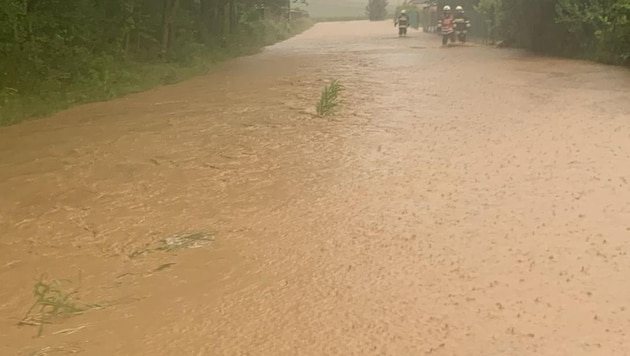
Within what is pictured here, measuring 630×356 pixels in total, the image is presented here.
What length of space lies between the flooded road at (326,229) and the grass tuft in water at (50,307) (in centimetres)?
7

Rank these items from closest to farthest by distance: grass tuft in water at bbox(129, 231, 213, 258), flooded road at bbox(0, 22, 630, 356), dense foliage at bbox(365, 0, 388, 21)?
flooded road at bbox(0, 22, 630, 356), grass tuft in water at bbox(129, 231, 213, 258), dense foliage at bbox(365, 0, 388, 21)

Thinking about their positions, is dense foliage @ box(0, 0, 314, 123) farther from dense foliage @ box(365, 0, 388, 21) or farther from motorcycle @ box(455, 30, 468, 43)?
dense foliage @ box(365, 0, 388, 21)

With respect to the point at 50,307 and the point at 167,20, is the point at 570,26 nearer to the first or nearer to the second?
the point at 167,20

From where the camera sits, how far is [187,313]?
4.39 metres

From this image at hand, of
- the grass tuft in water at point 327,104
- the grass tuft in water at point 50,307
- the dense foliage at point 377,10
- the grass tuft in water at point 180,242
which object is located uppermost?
the dense foliage at point 377,10

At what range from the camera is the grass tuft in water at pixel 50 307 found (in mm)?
4398

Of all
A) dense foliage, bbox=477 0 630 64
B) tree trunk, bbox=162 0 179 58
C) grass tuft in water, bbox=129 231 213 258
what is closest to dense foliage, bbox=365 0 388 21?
dense foliage, bbox=477 0 630 64

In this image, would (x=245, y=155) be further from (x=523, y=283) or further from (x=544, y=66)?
(x=544, y=66)

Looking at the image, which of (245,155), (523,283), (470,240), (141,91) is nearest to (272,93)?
(141,91)

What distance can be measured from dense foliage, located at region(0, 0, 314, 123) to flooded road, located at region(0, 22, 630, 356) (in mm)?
1463

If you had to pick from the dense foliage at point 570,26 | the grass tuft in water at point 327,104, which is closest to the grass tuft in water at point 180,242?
the grass tuft in water at point 327,104

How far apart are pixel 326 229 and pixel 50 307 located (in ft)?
7.43

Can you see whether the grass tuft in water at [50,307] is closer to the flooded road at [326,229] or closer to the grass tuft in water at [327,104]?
the flooded road at [326,229]

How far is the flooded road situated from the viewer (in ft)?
13.5
